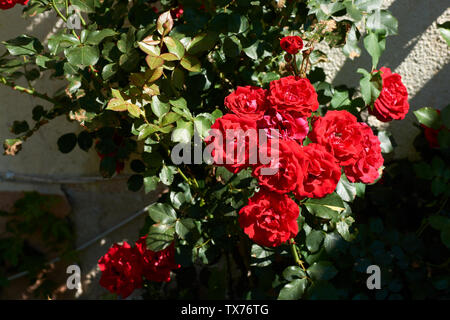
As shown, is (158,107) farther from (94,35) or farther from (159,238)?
(159,238)

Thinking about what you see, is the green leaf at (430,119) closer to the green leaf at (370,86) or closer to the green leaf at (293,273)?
the green leaf at (370,86)

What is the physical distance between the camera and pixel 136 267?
4.49 ft

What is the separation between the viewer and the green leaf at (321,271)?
3.92ft

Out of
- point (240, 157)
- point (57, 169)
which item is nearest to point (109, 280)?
point (240, 157)

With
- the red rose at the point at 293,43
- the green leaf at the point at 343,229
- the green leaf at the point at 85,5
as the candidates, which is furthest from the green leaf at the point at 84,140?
the green leaf at the point at 343,229

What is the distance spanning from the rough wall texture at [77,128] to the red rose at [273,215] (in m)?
1.04

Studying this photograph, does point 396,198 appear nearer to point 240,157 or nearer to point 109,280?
point 240,157

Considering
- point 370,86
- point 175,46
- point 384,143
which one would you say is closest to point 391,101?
point 370,86

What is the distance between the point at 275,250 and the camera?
1218 mm

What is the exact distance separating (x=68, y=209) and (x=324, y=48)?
159cm

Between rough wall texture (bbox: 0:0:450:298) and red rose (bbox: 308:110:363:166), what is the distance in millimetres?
877

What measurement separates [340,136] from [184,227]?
1.84 feet
